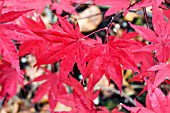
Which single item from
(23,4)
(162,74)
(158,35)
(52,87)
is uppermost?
(23,4)

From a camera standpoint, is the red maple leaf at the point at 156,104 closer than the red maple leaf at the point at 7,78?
Yes

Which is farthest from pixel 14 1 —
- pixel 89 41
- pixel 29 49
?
pixel 89 41

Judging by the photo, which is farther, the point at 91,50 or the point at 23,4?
the point at 23,4

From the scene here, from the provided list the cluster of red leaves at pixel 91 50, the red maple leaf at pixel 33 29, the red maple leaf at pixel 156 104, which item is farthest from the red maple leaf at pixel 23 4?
the red maple leaf at pixel 156 104

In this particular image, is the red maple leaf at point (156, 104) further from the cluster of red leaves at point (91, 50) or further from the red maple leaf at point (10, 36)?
the red maple leaf at point (10, 36)

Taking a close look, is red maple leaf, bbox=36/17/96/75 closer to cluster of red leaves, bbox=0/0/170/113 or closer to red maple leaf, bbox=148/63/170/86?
cluster of red leaves, bbox=0/0/170/113

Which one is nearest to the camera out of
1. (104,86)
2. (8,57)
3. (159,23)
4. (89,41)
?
(8,57)

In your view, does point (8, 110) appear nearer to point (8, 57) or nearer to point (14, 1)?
point (14, 1)

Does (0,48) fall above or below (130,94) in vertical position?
above

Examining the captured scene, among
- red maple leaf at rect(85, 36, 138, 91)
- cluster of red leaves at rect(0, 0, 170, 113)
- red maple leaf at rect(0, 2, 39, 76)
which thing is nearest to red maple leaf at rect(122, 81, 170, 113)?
cluster of red leaves at rect(0, 0, 170, 113)

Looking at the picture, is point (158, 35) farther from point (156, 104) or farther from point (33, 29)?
point (33, 29)

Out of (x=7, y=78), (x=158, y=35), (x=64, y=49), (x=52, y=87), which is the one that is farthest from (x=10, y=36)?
(x=7, y=78)
